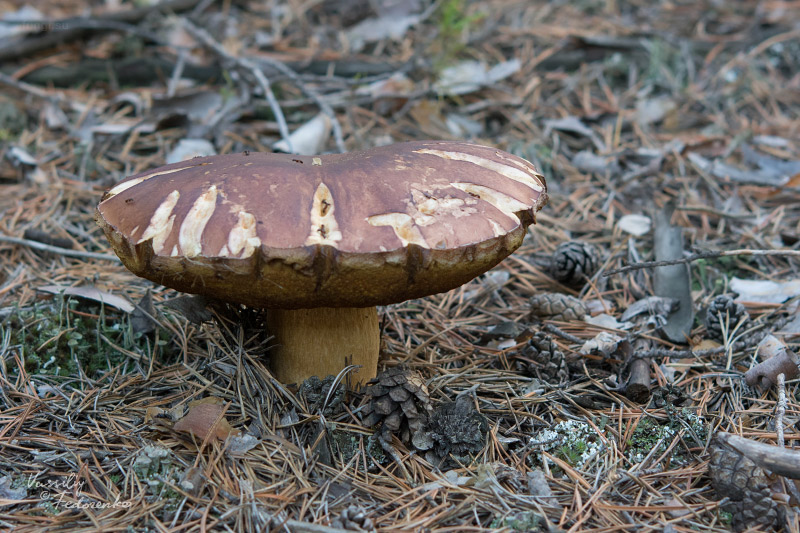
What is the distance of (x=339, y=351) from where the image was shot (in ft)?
6.33

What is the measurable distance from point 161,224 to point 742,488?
5.11ft

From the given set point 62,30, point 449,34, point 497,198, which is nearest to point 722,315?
point 497,198

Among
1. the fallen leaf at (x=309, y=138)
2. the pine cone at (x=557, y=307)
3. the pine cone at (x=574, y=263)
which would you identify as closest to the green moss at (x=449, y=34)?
the fallen leaf at (x=309, y=138)

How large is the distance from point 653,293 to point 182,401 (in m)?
1.87

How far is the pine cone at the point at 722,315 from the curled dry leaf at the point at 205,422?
175cm

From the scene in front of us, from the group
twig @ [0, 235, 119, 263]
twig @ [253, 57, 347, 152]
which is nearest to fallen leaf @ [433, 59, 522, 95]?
twig @ [253, 57, 347, 152]

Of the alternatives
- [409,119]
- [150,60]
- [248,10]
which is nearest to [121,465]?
[409,119]

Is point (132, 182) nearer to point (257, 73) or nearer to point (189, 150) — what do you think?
point (189, 150)

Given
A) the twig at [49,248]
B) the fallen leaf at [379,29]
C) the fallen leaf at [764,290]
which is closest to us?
the fallen leaf at [764,290]

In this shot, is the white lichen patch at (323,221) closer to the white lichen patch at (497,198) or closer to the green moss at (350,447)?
the white lichen patch at (497,198)

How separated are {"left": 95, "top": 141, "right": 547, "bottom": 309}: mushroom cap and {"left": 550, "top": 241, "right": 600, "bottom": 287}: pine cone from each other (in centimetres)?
101

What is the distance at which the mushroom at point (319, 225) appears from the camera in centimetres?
147

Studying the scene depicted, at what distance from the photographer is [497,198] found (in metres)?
1.68

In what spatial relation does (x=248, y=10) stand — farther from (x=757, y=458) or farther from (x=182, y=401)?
(x=757, y=458)
